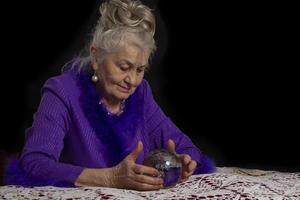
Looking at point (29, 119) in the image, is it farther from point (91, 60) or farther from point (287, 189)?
point (287, 189)

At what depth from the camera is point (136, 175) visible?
194cm

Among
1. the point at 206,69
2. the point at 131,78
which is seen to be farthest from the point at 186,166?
the point at 206,69

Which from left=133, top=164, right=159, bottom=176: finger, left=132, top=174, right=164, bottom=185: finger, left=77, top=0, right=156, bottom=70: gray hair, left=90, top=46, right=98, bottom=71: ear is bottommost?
left=132, top=174, right=164, bottom=185: finger

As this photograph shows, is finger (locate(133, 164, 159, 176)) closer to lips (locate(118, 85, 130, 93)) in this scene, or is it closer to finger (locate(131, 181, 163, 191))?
finger (locate(131, 181, 163, 191))

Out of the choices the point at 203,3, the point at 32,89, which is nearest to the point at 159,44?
the point at 203,3

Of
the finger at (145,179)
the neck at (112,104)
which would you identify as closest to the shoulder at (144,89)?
the neck at (112,104)

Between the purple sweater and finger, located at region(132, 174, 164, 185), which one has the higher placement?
the purple sweater

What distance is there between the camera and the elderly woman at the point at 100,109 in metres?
2.17

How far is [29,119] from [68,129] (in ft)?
1.21

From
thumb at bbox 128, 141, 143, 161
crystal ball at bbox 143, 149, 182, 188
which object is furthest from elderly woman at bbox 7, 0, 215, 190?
thumb at bbox 128, 141, 143, 161

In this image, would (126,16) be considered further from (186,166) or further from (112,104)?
(186,166)

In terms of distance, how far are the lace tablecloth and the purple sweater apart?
22 centimetres

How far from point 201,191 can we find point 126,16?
77 cm

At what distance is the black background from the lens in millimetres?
2611
